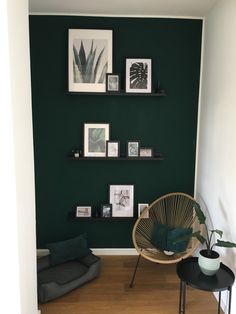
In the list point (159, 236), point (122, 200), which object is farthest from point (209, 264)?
point (122, 200)

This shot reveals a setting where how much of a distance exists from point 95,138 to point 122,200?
69 cm

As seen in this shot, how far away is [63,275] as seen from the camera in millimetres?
3031

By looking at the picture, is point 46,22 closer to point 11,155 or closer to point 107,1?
point 107,1

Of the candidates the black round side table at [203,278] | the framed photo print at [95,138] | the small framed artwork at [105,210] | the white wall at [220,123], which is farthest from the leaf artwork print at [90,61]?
the black round side table at [203,278]

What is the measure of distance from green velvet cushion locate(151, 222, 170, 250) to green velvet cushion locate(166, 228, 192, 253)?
0.04 meters

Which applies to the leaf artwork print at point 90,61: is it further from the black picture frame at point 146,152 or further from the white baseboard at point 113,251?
the white baseboard at point 113,251

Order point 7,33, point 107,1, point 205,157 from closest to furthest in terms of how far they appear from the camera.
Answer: point 7,33 → point 107,1 → point 205,157

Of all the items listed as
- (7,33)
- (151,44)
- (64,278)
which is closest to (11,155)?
(7,33)

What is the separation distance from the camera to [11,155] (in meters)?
1.70

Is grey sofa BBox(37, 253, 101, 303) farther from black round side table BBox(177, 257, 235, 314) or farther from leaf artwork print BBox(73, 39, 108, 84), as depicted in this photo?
leaf artwork print BBox(73, 39, 108, 84)

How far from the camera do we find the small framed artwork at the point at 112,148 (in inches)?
131

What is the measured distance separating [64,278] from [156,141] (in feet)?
5.09

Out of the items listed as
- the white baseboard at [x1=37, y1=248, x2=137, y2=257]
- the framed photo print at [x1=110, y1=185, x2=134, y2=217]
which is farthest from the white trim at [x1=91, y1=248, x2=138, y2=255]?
the framed photo print at [x1=110, y1=185, x2=134, y2=217]

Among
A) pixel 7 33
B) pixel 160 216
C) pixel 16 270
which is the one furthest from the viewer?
pixel 160 216
